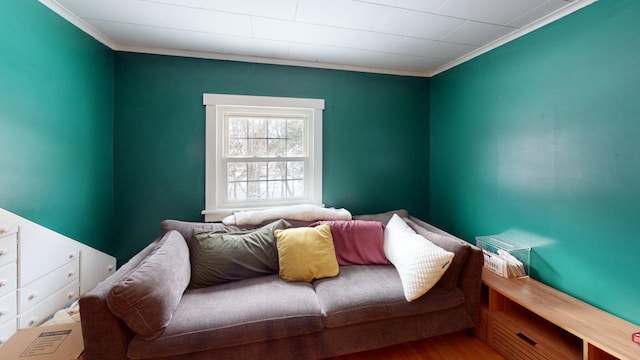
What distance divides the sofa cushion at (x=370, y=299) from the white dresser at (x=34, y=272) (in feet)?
5.63

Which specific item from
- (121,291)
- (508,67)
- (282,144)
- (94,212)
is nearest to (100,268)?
(94,212)

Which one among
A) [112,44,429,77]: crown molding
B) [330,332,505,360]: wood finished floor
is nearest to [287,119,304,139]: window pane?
[112,44,429,77]: crown molding

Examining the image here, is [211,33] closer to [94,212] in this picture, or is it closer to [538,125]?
[94,212]

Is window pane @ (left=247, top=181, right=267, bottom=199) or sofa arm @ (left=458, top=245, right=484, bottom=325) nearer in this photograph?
sofa arm @ (left=458, top=245, right=484, bottom=325)

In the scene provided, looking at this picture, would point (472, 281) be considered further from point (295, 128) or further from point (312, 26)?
point (312, 26)

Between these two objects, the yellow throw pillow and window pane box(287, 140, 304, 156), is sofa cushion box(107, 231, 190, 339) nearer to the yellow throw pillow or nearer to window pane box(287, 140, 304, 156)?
the yellow throw pillow

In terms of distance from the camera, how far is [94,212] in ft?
6.55

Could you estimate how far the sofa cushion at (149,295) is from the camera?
46.6 inches

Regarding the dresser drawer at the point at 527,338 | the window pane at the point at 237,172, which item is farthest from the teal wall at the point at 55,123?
the dresser drawer at the point at 527,338

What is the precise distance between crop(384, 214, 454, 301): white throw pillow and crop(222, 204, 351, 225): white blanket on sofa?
618mm

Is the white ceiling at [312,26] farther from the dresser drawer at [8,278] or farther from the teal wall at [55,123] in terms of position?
the dresser drawer at [8,278]

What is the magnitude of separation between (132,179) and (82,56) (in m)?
1.01

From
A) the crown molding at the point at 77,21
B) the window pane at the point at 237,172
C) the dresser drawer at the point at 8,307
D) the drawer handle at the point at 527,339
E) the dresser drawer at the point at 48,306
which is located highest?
the crown molding at the point at 77,21

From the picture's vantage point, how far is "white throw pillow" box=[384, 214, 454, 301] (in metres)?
1.58
